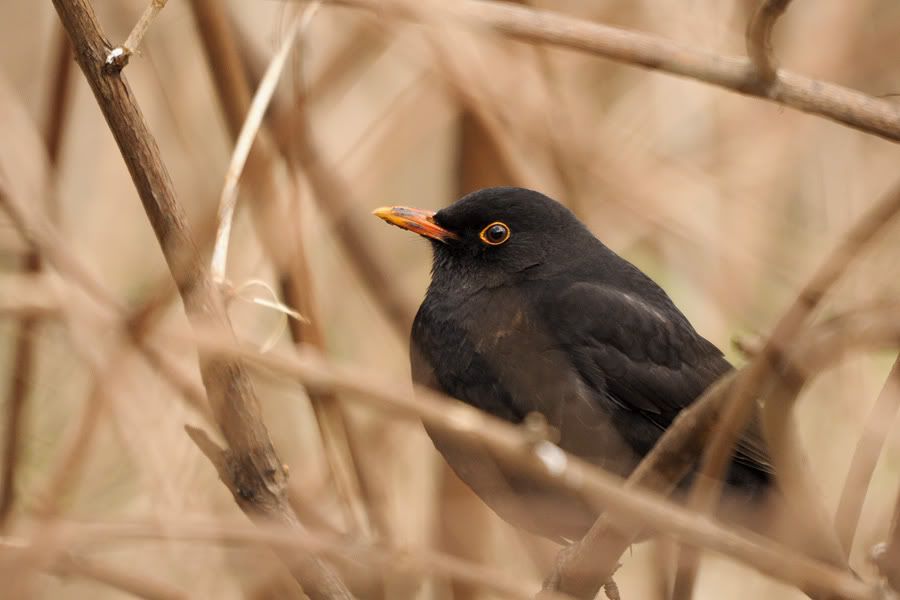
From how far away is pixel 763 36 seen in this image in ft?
8.43

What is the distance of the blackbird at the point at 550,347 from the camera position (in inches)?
136

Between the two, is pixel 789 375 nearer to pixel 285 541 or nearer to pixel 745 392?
pixel 745 392

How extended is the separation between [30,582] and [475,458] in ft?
4.89

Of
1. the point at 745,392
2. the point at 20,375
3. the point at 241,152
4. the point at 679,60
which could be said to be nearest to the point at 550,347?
the point at 679,60

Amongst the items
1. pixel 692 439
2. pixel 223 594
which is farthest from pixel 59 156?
pixel 692 439

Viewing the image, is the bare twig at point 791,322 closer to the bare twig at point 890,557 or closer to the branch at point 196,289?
the bare twig at point 890,557

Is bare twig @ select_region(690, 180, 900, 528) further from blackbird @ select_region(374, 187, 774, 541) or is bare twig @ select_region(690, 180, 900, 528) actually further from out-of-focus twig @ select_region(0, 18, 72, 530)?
out-of-focus twig @ select_region(0, 18, 72, 530)

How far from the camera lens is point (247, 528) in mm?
2043

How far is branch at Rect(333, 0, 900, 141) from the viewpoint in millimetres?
2592

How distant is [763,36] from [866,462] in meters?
0.99

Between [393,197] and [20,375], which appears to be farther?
[393,197]

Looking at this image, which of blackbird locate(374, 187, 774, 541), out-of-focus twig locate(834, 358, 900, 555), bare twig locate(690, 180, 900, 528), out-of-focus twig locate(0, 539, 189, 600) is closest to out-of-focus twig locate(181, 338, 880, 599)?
bare twig locate(690, 180, 900, 528)

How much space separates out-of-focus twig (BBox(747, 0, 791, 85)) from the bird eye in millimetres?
1438

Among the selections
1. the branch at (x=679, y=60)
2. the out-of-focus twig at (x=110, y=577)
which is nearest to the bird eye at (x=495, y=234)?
the branch at (x=679, y=60)
